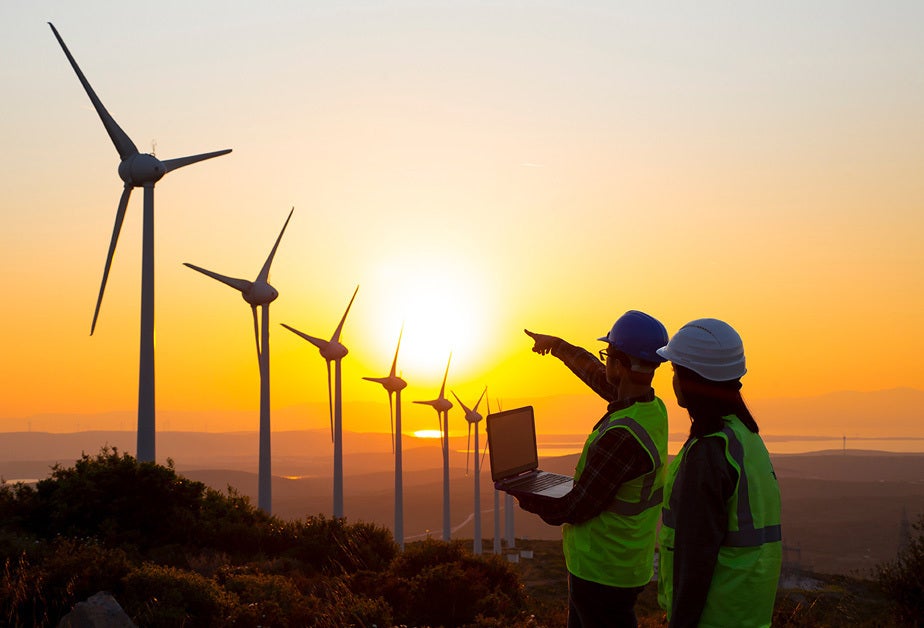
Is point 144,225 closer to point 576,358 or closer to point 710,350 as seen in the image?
point 576,358

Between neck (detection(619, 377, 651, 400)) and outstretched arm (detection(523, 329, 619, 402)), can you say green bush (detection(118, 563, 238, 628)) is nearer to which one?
outstretched arm (detection(523, 329, 619, 402))

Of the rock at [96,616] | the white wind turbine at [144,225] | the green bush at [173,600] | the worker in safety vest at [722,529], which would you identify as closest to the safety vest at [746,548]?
the worker in safety vest at [722,529]

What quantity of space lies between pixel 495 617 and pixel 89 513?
37.7 ft

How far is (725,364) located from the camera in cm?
465

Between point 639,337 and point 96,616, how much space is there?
8035mm

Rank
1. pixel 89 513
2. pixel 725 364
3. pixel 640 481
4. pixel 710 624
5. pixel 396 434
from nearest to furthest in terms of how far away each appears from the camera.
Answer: pixel 710 624 → pixel 725 364 → pixel 640 481 → pixel 89 513 → pixel 396 434

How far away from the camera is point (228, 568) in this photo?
1670 centimetres

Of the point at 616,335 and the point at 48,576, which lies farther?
the point at 48,576

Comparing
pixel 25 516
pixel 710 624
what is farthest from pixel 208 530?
pixel 710 624

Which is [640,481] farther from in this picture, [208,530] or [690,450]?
[208,530]

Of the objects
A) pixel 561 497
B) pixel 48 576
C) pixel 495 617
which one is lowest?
pixel 495 617

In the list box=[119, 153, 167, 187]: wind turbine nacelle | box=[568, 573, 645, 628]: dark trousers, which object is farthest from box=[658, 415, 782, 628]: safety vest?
box=[119, 153, 167, 187]: wind turbine nacelle

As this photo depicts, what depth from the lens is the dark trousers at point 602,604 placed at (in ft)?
19.9

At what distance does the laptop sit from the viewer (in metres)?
6.33
